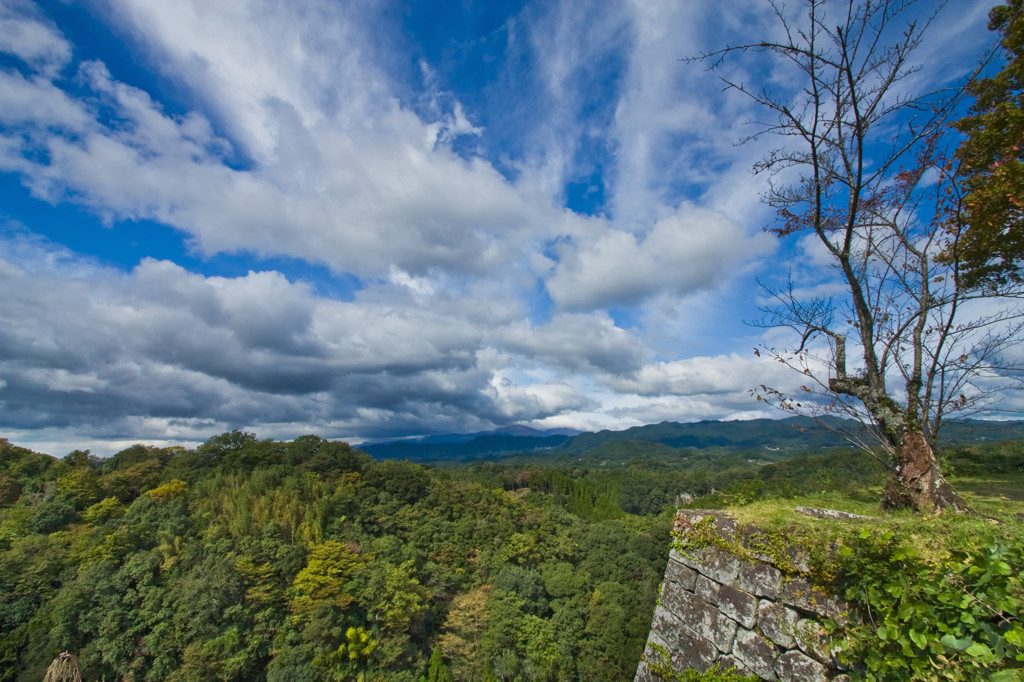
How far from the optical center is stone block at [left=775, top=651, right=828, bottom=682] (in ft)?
10.0

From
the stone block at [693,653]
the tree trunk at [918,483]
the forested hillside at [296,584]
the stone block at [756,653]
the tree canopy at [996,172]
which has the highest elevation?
the tree canopy at [996,172]

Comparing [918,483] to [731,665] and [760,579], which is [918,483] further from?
[731,665]

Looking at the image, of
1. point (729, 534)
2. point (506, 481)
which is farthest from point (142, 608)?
point (506, 481)

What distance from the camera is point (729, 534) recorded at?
389cm

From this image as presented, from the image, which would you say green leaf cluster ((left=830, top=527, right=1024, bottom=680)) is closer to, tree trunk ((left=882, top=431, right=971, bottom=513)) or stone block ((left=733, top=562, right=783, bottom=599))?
stone block ((left=733, top=562, right=783, bottom=599))

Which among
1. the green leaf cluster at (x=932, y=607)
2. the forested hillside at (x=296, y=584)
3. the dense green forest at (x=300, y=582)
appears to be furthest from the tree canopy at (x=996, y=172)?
the forested hillside at (x=296, y=584)

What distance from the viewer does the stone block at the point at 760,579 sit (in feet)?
11.3

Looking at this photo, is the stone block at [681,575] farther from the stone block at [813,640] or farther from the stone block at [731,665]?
the stone block at [813,640]

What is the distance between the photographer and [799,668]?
317 cm

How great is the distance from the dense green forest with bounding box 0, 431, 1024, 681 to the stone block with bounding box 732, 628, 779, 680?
44.2ft

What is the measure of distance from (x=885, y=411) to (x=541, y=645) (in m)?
30.6

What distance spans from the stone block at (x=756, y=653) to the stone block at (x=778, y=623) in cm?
8

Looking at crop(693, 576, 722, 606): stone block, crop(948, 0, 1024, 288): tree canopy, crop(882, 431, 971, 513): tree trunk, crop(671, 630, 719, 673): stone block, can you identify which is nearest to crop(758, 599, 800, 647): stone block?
crop(693, 576, 722, 606): stone block

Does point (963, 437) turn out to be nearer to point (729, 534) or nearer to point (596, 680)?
A: point (729, 534)
